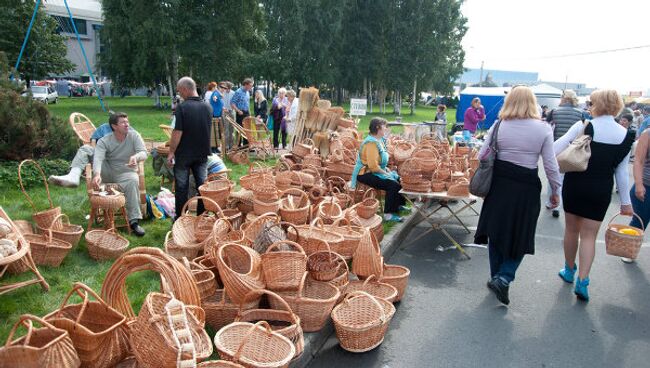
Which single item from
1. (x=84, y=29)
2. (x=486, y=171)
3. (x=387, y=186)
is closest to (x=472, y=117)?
(x=387, y=186)

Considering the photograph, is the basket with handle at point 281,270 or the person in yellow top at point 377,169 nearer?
the basket with handle at point 281,270

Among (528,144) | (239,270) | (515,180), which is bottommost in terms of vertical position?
(239,270)

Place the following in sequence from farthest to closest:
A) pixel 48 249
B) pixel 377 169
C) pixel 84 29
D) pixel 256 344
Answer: pixel 84 29 < pixel 377 169 < pixel 48 249 < pixel 256 344

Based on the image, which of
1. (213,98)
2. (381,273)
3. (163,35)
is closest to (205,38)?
(163,35)

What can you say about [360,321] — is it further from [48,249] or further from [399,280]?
[48,249]

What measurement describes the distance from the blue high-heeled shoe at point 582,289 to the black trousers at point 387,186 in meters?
2.60

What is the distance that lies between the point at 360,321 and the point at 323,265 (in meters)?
0.55

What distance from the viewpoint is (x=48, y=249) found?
3.99m

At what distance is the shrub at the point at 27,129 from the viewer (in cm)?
702

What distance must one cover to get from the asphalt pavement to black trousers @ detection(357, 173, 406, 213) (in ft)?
3.41

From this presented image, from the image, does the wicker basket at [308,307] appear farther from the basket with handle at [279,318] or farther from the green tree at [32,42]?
the green tree at [32,42]

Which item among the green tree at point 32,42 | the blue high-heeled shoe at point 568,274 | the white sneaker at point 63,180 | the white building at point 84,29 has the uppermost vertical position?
the white building at point 84,29

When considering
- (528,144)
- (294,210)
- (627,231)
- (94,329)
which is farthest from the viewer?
(294,210)

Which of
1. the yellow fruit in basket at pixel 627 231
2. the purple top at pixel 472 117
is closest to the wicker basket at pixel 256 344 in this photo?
the yellow fruit in basket at pixel 627 231
